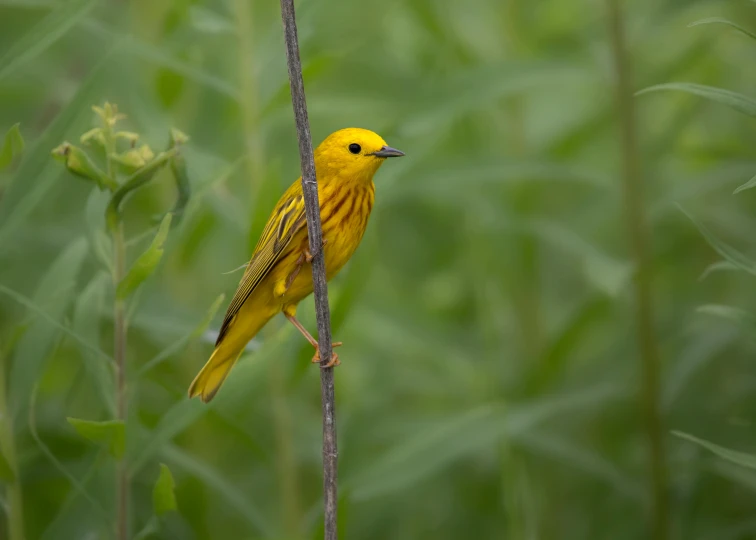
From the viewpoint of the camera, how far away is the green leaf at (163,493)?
1.96 m

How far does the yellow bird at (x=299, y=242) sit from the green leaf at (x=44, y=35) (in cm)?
65

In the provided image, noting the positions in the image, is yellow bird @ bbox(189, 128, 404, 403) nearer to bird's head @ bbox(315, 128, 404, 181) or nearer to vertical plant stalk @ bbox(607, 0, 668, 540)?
bird's head @ bbox(315, 128, 404, 181)

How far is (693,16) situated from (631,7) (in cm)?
86

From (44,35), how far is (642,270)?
76.5 inches

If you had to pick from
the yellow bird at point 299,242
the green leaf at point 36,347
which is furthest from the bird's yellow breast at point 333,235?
the green leaf at point 36,347

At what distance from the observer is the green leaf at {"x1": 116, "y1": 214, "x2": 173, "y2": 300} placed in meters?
1.83

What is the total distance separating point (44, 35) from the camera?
2127 mm

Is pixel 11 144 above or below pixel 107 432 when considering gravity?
above

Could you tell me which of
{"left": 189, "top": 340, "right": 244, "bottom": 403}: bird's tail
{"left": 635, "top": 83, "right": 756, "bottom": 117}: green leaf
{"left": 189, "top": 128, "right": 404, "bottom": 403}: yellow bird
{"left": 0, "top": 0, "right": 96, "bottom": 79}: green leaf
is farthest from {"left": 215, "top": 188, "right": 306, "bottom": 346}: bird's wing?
{"left": 635, "top": 83, "right": 756, "bottom": 117}: green leaf

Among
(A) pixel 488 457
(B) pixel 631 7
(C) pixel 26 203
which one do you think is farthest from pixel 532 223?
(C) pixel 26 203

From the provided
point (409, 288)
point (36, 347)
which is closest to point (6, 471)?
point (36, 347)

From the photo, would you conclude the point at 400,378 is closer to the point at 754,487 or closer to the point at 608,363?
the point at 608,363

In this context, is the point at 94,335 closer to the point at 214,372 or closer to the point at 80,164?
the point at 214,372

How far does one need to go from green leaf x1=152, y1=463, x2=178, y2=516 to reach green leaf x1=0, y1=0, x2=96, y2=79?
99 centimetres
